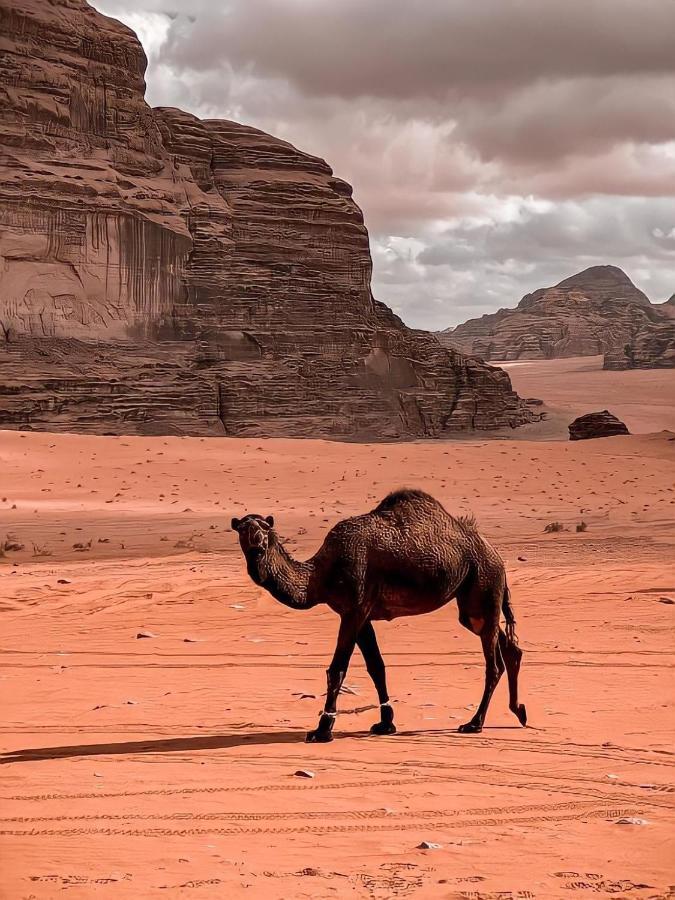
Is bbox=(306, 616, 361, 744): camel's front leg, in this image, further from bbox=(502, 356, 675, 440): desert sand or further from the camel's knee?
bbox=(502, 356, 675, 440): desert sand

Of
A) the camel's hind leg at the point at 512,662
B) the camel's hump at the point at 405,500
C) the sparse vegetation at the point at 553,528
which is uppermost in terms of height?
the camel's hump at the point at 405,500

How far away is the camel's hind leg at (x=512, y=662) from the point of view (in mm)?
6824

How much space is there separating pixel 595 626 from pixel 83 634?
4.97 meters

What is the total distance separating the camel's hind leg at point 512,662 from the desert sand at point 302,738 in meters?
0.18

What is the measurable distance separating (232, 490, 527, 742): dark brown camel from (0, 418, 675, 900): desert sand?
1.42 ft

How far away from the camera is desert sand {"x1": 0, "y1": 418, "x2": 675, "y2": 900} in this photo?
13.8 ft

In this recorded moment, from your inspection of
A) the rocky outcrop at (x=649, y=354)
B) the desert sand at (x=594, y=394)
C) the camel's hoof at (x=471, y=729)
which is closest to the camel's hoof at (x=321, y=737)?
the camel's hoof at (x=471, y=729)

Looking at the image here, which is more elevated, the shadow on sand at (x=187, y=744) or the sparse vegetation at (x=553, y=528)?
the sparse vegetation at (x=553, y=528)

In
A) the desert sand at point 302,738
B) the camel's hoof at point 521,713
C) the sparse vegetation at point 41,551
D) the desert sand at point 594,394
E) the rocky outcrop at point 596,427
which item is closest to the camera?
the desert sand at point 302,738

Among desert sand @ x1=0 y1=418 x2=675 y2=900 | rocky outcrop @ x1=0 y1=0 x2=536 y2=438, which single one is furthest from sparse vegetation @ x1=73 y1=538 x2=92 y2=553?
rocky outcrop @ x1=0 y1=0 x2=536 y2=438

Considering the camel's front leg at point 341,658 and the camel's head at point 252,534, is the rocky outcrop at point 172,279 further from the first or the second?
the camel's front leg at point 341,658

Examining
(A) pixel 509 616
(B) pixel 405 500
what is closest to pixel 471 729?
(A) pixel 509 616

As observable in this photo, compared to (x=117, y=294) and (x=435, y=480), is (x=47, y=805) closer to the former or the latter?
(x=435, y=480)

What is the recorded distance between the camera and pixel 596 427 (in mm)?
46938
